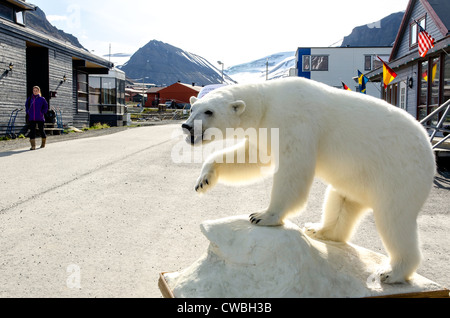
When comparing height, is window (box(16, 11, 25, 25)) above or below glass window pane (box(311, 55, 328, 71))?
below

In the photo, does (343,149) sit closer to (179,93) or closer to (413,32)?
(413,32)

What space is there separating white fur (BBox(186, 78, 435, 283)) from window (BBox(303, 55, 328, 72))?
36292mm

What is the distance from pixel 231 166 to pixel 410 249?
1.20m

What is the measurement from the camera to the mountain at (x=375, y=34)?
452ft

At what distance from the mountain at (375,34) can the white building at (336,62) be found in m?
101

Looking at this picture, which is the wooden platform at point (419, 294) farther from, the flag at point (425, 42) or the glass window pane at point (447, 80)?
the glass window pane at point (447, 80)

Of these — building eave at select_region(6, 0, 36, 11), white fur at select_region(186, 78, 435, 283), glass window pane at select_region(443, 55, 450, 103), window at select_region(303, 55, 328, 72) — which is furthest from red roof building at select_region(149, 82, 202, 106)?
white fur at select_region(186, 78, 435, 283)

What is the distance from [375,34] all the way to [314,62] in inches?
4840

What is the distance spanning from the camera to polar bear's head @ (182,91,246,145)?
234cm

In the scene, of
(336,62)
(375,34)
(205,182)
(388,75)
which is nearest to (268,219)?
(205,182)

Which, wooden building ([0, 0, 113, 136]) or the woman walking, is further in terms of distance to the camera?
wooden building ([0, 0, 113, 136])

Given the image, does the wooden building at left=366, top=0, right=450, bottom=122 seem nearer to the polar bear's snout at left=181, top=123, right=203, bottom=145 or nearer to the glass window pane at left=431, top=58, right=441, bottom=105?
the glass window pane at left=431, top=58, right=441, bottom=105

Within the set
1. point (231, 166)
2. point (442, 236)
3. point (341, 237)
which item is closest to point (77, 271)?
point (231, 166)

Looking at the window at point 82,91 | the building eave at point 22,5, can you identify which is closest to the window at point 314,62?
the window at point 82,91
